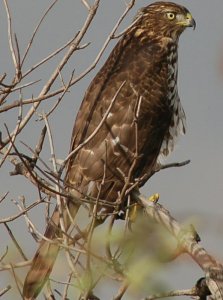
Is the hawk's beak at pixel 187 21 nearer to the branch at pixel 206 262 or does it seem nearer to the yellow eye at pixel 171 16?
the yellow eye at pixel 171 16

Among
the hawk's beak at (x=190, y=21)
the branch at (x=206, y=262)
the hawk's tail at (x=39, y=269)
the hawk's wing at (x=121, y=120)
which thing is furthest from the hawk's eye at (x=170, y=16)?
the branch at (x=206, y=262)

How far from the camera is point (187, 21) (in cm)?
739

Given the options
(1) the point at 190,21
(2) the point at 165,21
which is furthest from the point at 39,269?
(2) the point at 165,21

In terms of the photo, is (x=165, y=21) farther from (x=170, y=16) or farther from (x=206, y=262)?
(x=206, y=262)

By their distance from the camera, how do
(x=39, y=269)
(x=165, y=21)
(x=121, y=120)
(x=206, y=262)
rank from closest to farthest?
(x=206, y=262)
(x=39, y=269)
(x=121, y=120)
(x=165, y=21)

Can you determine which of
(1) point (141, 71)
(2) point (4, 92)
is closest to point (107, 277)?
(2) point (4, 92)

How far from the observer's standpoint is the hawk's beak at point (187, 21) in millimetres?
7316

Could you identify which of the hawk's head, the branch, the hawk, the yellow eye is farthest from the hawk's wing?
the branch

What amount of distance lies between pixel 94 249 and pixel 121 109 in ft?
12.0

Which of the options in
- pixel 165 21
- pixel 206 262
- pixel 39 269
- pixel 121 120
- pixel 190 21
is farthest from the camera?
pixel 165 21

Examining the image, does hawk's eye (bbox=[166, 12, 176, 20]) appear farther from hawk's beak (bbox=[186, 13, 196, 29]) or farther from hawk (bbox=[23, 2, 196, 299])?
hawk's beak (bbox=[186, 13, 196, 29])

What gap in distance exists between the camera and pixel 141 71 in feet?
22.6

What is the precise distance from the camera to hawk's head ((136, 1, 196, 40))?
7512 mm

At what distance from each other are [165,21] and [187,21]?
0.97 feet
